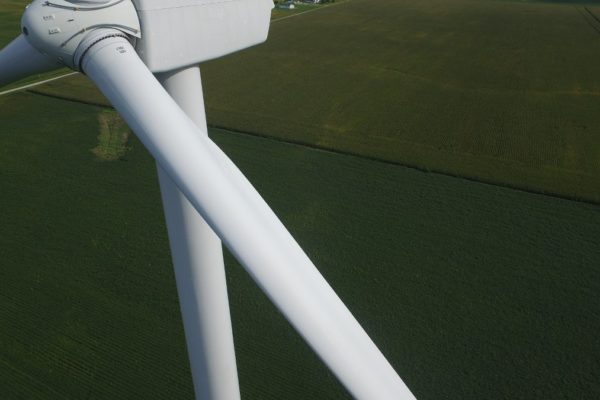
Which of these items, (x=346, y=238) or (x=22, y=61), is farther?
(x=346, y=238)

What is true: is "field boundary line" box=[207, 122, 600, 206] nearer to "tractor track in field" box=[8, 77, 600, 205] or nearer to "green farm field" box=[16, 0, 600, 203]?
"tractor track in field" box=[8, 77, 600, 205]

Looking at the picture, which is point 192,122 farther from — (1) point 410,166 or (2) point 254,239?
(1) point 410,166

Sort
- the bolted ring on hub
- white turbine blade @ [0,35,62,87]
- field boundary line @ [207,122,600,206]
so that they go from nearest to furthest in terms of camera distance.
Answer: the bolted ring on hub
white turbine blade @ [0,35,62,87]
field boundary line @ [207,122,600,206]

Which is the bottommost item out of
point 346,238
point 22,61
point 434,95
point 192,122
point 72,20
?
point 346,238

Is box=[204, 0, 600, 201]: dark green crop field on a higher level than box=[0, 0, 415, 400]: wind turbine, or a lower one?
lower

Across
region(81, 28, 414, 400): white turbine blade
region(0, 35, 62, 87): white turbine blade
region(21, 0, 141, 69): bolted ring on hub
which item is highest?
region(21, 0, 141, 69): bolted ring on hub

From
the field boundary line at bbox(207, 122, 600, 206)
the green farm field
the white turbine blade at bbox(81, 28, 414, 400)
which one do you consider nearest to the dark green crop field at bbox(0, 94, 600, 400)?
the field boundary line at bbox(207, 122, 600, 206)

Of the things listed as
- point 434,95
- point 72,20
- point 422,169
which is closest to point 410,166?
point 422,169

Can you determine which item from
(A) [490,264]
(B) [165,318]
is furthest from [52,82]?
(A) [490,264]
